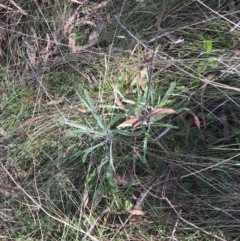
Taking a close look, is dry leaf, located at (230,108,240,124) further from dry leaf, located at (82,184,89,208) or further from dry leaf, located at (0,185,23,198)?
dry leaf, located at (0,185,23,198)

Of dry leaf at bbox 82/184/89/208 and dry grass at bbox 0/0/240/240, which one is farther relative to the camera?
dry leaf at bbox 82/184/89/208

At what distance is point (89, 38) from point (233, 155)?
0.97m

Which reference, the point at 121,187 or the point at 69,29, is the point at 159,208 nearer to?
the point at 121,187

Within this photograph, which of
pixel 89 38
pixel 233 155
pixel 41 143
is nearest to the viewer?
pixel 233 155

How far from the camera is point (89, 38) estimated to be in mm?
2555

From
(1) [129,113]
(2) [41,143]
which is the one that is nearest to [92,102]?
(1) [129,113]

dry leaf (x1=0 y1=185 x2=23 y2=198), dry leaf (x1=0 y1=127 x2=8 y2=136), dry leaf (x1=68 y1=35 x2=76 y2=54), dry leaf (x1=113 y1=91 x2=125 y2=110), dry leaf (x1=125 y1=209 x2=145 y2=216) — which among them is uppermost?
dry leaf (x1=68 y1=35 x2=76 y2=54)

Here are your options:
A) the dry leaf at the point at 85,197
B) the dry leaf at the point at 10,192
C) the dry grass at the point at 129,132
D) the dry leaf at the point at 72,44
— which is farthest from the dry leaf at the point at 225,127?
the dry leaf at the point at 10,192

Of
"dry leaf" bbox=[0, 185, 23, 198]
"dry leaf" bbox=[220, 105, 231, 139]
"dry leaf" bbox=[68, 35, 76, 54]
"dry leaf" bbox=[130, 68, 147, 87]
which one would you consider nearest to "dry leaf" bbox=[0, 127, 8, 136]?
"dry leaf" bbox=[0, 185, 23, 198]

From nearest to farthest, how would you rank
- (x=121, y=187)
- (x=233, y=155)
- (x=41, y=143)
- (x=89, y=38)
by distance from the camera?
(x=233, y=155) < (x=121, y=187) < (x=41, y=143) < (x=89, y=38)

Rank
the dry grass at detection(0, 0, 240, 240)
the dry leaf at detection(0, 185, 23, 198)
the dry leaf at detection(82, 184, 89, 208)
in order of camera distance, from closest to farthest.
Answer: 1. the dry grass at detection(0, 0, 240, 240)
2. the dry leaf at detection(82, 184, 89, 208)
3. the dry leaf at detection(0, 185, 23, 198)

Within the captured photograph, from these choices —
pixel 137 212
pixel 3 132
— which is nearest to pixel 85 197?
pixel 137 212

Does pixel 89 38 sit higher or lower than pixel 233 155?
higher

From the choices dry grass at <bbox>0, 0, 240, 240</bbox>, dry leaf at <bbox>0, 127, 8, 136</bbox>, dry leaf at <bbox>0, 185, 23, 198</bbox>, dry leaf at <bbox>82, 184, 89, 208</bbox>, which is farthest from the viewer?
dry leaf at <bbox>0, 127, 8, 136</bbox>
